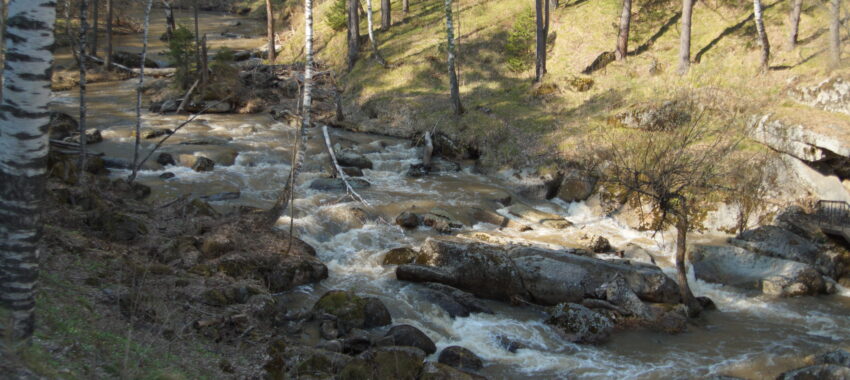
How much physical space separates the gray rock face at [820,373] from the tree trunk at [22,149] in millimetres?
10800

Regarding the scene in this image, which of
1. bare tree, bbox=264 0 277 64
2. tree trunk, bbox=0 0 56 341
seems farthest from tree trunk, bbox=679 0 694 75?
tree trunk, bbox=0 0 56 341

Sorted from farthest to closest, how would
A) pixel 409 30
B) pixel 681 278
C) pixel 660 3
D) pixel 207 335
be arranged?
pixel 409 30 → pixel 660 3 → pixel 681 278 → pixel 207 335

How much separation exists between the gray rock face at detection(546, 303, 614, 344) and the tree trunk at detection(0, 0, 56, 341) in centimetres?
906

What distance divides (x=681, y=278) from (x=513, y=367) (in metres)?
5.26

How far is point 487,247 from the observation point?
13859 mm

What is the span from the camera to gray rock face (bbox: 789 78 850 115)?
18047mm

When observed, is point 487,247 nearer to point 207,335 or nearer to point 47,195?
point 207,335

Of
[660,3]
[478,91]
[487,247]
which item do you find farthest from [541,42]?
[487,247]

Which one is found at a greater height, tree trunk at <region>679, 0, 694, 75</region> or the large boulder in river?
tree trunk at <region>679, 0, 694, 75</region>

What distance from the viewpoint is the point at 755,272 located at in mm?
13930

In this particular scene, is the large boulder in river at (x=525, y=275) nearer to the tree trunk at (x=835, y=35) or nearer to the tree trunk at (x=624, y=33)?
the tree trunk at (x=835, y=35)

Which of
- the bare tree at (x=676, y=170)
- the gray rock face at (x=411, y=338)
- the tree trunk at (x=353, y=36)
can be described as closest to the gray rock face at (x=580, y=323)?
the bare tree at (x=676, y=170)

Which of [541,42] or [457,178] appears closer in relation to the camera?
[457,178]

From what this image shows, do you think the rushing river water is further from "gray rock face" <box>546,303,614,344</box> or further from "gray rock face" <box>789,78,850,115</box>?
"gray rock face" <box>789,78,850,115</box>
